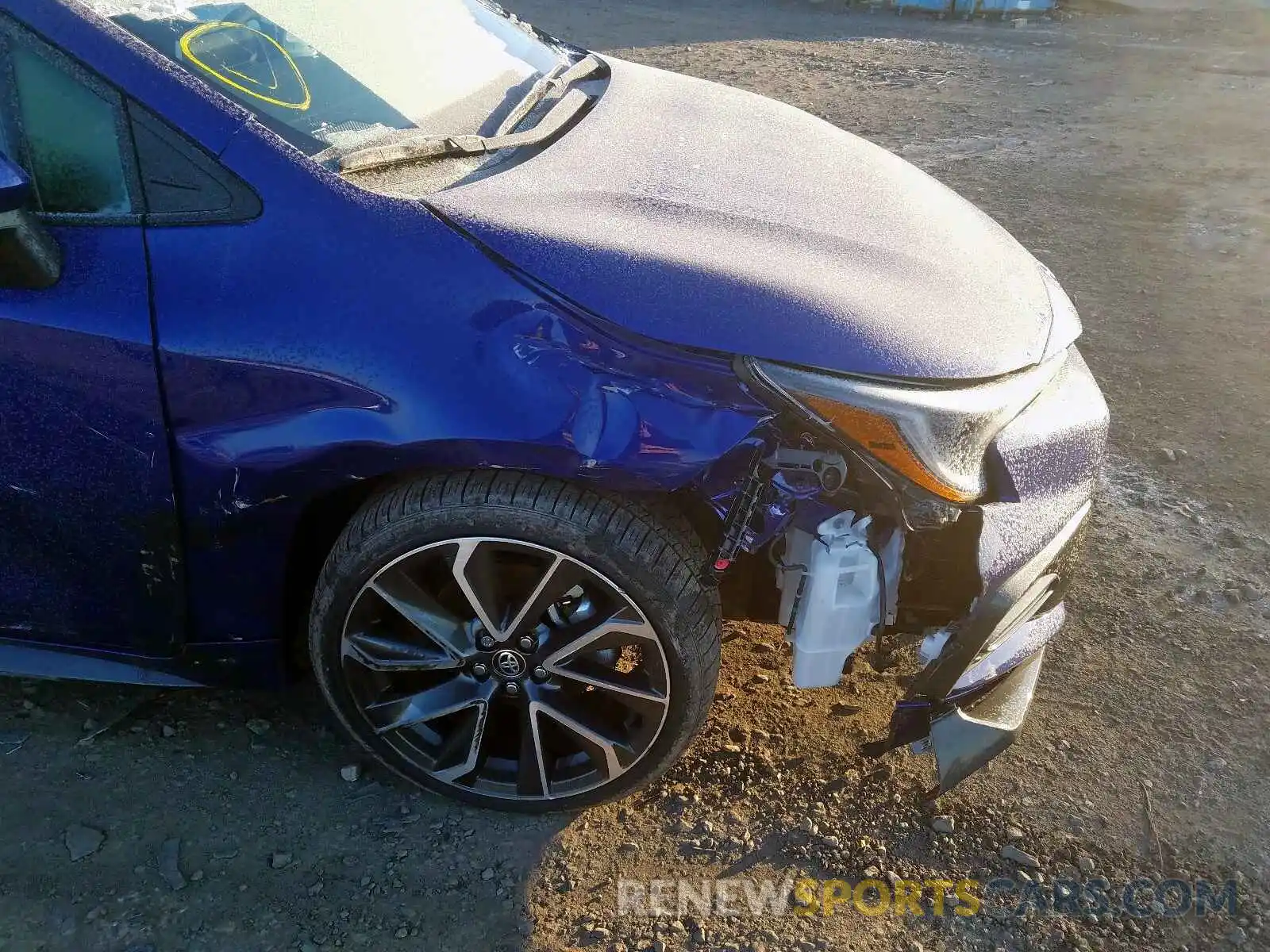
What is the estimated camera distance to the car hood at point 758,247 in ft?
6.26

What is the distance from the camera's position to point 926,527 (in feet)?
6.51

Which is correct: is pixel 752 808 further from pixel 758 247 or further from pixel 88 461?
pixel 88 461

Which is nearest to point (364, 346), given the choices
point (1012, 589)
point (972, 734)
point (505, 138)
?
point (505, 138)

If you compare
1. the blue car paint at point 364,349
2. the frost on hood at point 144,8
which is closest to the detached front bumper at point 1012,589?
the blue car paint at point 364,349

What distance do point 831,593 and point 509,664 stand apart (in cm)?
70

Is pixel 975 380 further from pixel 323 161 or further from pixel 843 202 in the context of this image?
pixel 323 161

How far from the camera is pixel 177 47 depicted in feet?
6.61

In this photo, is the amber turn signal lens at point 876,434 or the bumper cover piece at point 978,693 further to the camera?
the bumper cover piece at point 978,693

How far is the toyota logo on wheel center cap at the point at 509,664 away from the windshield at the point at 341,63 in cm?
110

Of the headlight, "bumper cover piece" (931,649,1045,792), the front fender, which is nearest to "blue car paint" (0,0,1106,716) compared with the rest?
the front fender

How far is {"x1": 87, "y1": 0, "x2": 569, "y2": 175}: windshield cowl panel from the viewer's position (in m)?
2.03

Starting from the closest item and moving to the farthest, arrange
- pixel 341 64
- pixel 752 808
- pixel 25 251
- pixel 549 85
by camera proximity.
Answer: pixel 25 251 → pixel 341 64 → pixel 752 808 → pixel 549 85

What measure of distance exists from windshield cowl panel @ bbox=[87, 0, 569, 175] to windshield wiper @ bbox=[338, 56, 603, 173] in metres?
0.04

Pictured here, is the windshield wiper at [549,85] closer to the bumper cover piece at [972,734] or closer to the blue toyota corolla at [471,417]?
the blue toyota corolla at [471,417]
